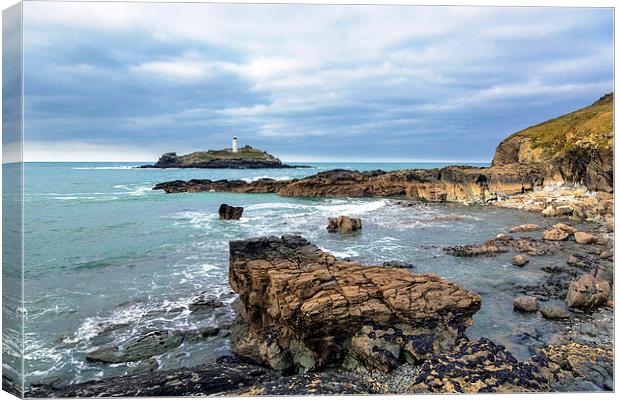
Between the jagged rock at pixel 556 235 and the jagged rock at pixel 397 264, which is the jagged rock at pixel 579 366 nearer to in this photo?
the jagged rock at pixel 397 264

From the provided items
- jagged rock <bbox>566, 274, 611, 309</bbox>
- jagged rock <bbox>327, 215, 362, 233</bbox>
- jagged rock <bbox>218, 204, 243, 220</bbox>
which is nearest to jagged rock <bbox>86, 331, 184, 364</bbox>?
jagged rock <bbox>566, 274, 611, 309</bbox>

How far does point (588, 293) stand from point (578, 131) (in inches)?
451

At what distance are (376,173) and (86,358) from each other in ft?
106

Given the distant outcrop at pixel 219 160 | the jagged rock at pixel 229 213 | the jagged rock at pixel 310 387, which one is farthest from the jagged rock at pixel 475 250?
the distant outcrop at pixel 219 160

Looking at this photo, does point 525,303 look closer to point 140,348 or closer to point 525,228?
point 140,348

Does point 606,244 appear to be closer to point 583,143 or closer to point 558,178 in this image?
point 583,143

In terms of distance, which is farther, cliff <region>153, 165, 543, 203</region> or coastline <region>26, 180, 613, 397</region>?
cliff <region>153, 165, 543, 203</region>

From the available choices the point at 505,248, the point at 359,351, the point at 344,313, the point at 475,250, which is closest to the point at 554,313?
the point at 359,351

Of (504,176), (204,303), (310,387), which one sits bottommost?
→ (204,303)

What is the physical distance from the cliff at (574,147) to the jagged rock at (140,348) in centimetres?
757

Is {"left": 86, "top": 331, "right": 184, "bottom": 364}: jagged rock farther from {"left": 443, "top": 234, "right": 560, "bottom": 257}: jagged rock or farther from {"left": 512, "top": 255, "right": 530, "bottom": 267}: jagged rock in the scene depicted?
{"left": 512, "top": 255, "right": 530, "bottom": 267}: jagged rock

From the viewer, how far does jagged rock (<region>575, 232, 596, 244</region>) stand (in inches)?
429

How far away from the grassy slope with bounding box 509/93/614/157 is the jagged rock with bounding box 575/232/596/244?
2765 mm

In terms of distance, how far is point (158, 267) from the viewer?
32.4ft
